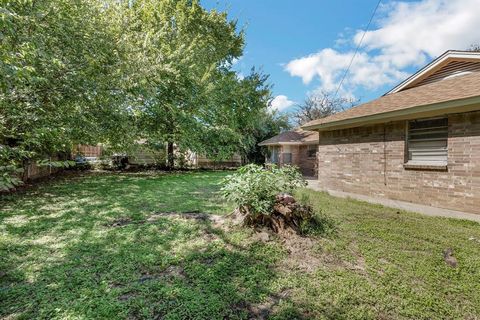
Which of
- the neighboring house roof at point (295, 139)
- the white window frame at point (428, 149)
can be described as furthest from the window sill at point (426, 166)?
the neighboring house roof at point (295, 139)

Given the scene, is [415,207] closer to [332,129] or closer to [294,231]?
[332,129]

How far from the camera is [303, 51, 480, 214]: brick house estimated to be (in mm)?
5398

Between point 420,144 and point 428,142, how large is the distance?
7.6 inches

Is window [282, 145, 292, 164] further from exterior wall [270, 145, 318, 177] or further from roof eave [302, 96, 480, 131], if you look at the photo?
roof eave [302, 96, 480, 131]

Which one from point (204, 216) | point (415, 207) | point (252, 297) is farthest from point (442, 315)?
point (415, 207)

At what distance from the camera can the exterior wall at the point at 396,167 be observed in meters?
5.36

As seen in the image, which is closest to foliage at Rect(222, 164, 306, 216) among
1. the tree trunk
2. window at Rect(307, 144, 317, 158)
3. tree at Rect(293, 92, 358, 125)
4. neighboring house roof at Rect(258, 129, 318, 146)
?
neighboring house roof at Rect(258, 129, 318, 146)

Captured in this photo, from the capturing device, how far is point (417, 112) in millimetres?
5973

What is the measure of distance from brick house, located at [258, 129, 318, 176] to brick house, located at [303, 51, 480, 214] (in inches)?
292

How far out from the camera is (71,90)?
16.2 feet

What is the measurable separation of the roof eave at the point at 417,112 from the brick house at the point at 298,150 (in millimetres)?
7948

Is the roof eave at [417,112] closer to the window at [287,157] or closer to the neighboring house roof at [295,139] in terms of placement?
the neighboring house roof at [295,139]

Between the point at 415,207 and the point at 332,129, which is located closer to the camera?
the point at 415,207

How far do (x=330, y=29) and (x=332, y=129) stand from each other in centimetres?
454
